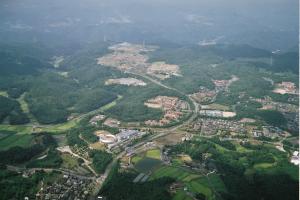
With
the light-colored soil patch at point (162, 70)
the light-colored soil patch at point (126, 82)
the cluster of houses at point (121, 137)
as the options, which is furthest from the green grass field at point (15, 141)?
the light-colored soil patch at point (162, 70)

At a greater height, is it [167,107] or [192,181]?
[167,107]

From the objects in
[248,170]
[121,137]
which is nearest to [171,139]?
[121,137]

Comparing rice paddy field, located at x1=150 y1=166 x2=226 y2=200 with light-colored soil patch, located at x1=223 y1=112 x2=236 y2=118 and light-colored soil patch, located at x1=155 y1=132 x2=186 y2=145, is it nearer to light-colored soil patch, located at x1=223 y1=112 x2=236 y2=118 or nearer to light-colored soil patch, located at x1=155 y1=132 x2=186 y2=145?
light-colored soil patch, located at x1=155 y1=132 x2=186 y2=145

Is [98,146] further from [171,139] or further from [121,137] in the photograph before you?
[171,139]

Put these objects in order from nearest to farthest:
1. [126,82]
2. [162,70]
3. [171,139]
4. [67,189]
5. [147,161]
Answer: [67,189], [147,161], [171,139], [126,82], [162,70]

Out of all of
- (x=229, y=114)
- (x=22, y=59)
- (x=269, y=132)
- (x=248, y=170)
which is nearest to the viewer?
(x=248, y=170)

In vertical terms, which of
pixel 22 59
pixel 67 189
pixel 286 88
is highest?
pixel 22 59

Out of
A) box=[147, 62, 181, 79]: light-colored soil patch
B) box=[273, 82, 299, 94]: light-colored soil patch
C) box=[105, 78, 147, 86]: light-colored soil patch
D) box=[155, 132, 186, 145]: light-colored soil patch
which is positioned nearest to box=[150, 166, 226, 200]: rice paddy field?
box=[155, 132, 186, 145]: light-colored soil patch

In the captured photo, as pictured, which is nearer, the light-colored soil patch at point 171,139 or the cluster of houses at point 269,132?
the light-colored soil patch at point 171,139

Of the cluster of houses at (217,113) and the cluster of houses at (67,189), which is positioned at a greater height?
the cluster of houses at (67,189)

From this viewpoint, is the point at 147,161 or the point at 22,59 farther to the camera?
the point at 22,59

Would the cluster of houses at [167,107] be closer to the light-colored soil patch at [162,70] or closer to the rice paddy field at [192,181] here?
the rice paddy field at [192,181]
